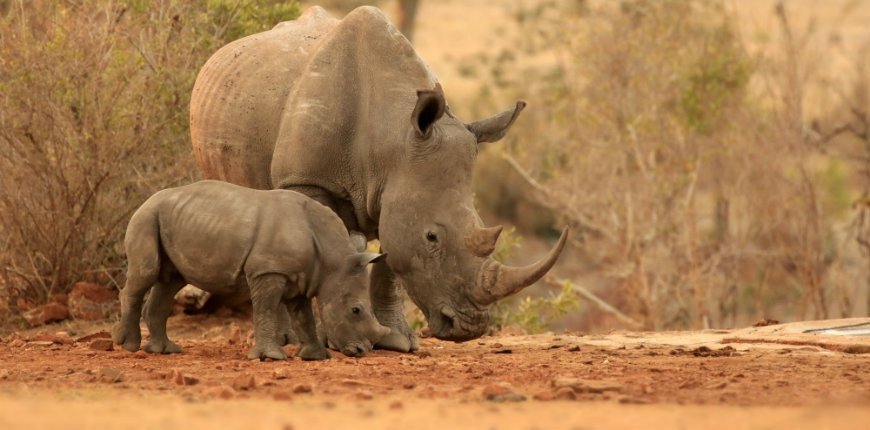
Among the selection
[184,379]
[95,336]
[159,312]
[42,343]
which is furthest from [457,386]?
[95,336]

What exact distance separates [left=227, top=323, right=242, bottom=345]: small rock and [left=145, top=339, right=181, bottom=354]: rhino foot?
4.07 feet

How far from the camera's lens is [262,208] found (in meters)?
8.53

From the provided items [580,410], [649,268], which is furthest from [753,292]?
[580,410]

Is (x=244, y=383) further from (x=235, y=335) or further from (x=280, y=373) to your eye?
(x=235, y=335)

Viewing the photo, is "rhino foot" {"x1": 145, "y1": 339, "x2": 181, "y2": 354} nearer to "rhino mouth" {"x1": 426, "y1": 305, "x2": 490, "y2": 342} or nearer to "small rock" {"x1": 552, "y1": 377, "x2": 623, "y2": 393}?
"rhino mouth" {"x1": 426, "y1": 305, "x2": 490, "y2": 342}

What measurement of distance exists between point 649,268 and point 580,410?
1446 centimetres

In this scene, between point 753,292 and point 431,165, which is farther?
point 753,292

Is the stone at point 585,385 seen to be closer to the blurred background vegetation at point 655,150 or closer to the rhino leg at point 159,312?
the rhino leg at point 159,312

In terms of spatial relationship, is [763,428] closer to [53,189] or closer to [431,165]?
[431,165]

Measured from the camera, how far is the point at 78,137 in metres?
11.5

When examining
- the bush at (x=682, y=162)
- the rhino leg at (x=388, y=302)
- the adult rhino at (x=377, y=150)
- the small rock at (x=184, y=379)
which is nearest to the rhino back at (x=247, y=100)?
the adult rhino at (x=377, y=150)

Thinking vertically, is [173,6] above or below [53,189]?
above

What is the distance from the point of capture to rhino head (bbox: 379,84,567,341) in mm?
8805

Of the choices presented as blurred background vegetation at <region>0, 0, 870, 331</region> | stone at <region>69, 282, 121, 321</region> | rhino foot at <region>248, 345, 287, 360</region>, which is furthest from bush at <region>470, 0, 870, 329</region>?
rhino foot at <region>248, 345, 287, 360</region>
